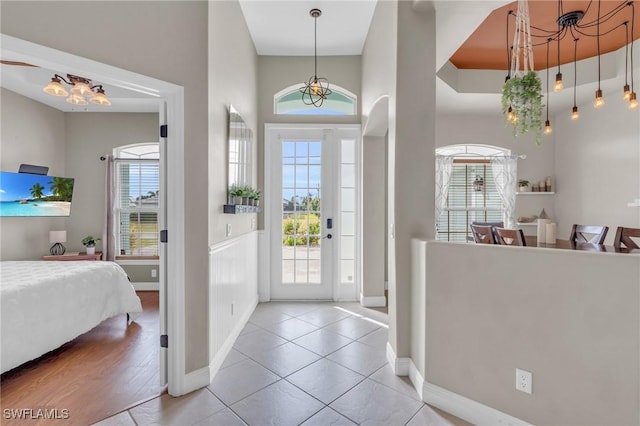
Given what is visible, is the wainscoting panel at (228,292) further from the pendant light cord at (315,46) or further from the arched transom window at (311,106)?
the pendant light cord at (315,46)

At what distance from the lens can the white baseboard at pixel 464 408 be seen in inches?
70.2

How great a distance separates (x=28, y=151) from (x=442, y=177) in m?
6.64

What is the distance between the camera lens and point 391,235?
2.57m

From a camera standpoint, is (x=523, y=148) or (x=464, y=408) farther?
(x=523, y=148)

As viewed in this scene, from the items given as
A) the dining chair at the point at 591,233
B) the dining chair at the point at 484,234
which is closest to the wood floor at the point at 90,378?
the dining chair at the point at 484,234

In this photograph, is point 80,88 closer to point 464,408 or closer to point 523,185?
point 464,408

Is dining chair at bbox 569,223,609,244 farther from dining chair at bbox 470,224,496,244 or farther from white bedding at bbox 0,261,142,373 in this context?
white bedding at bbox 0,261,142,373

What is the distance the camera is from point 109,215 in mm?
4906

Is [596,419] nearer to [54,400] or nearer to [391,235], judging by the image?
[391,235]

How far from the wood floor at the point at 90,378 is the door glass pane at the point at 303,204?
6.83 ft

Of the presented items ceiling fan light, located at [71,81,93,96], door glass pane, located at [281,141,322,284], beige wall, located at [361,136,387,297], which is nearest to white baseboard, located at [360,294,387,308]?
beige wall, located at [361,136,387,297]

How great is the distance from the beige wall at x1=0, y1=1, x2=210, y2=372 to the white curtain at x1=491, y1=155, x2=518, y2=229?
16.4ft

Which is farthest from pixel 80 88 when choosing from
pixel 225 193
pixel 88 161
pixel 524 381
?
pixel 524 381

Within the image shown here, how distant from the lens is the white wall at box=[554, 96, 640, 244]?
Result: 13.2 feet
